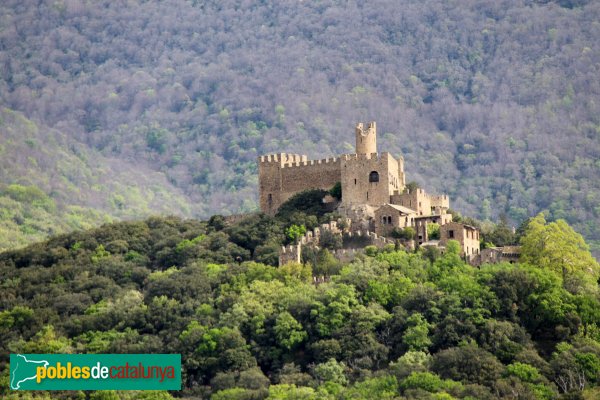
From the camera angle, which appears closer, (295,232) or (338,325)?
(338,325)

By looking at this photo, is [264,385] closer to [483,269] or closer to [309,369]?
[309,369]

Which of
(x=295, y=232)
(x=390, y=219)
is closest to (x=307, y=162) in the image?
(x=295, y=232)

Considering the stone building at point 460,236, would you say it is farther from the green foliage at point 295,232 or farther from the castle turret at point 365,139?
the castle turret at point 365,139

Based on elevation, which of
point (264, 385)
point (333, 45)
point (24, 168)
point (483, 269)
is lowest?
point (264, 385)

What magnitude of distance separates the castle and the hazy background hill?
4565 cm

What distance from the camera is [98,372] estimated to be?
249 ft

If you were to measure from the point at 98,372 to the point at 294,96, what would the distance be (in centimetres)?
9508

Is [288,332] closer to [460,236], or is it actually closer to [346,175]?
[460,236]

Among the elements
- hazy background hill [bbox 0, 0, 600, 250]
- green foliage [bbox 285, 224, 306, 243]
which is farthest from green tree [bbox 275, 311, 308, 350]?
hazy background hill [bbox 0, 0, 600, 250]

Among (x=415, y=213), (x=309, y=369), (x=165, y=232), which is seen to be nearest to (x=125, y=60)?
(x=165, y=232)

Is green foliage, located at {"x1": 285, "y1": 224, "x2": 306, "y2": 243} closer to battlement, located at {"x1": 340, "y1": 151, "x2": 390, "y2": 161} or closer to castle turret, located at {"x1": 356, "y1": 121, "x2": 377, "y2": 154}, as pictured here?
battlement, located at {"x1": 340, "y1": 151, "x2": 390, "y2": 161}

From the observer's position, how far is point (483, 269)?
263 feet

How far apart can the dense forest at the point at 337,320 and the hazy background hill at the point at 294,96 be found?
50230 mm

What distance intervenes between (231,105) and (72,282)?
8397cm
